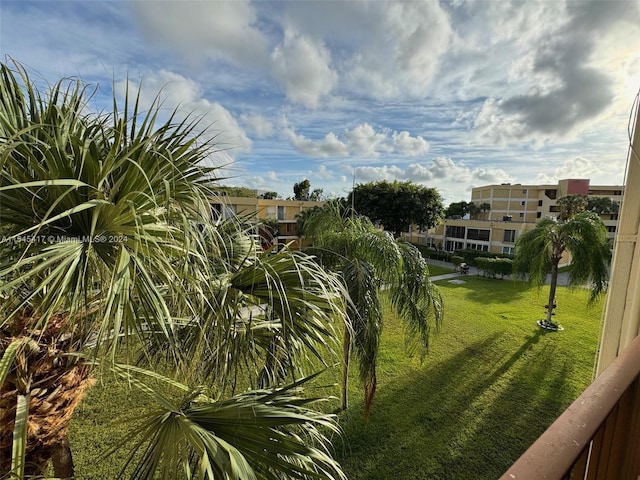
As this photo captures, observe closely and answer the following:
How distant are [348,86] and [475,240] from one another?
18982mm

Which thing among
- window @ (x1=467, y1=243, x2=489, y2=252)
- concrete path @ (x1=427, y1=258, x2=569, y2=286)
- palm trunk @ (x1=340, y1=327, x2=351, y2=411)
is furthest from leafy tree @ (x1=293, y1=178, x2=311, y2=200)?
palm trunk @ (x1=340, y1=327, x2=351, y2=411)

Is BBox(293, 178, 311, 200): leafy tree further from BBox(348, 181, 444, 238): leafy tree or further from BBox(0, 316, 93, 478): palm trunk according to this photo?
BBox(0, 316, 93, 478): palm trunk

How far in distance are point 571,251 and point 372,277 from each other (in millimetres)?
6881

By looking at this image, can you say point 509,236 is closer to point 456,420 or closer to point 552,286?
point 552,286

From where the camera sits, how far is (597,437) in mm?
783

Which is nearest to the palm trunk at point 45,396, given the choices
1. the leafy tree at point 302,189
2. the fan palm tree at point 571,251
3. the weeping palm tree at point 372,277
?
the weeping palm tree at point 372,277

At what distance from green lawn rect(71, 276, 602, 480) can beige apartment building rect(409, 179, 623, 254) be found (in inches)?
491

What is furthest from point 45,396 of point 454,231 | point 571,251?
point 454,231

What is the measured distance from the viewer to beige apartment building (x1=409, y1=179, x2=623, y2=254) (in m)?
19.7

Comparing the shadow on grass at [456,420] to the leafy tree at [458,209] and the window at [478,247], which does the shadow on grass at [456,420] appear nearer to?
the window at [478,247]

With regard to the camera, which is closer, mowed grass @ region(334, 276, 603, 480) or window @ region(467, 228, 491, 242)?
mowed grass @ region(334, 276, 603, 480)

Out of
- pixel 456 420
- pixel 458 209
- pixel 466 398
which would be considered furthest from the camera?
pixel 458 209

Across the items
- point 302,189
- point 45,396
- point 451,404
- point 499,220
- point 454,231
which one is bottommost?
point 451,404

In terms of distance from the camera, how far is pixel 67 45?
1884mm
